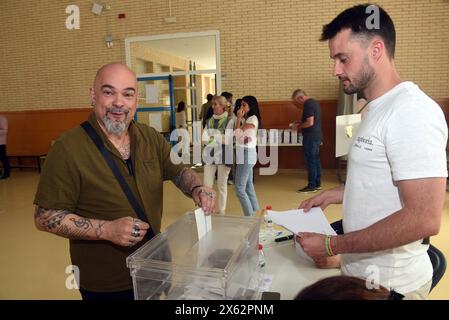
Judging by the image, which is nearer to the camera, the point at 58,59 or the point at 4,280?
the point at 4,280

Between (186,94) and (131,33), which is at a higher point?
(131,33)

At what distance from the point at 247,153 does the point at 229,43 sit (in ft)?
15.3

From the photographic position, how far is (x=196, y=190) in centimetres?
180

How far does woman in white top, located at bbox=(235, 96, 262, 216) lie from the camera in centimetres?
425

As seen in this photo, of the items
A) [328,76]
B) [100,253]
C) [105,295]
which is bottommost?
[105,295]

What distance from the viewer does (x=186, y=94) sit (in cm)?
1308

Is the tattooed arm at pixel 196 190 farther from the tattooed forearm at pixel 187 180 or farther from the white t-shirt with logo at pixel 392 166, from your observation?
the white t-shirt with logo at pixel 392 166

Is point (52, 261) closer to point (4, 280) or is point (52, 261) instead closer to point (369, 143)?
point (4, 280)

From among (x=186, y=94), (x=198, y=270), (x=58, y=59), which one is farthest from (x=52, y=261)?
(x=186, y=94)

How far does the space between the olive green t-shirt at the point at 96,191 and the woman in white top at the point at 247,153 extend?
254cm

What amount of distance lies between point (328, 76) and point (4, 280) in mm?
6879

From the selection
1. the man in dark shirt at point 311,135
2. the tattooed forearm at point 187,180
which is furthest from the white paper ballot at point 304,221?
the man in dark shirt at point 311,135

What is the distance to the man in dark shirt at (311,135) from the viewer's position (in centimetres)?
618

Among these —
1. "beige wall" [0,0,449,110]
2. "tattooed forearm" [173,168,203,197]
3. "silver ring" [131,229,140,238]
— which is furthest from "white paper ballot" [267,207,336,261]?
"beige wall" [0,0,449,110]
